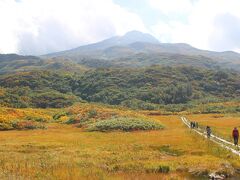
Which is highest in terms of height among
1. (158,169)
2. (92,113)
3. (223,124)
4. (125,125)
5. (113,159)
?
(92,113)

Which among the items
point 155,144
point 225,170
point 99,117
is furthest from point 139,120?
point 225,170

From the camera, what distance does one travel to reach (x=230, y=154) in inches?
1517

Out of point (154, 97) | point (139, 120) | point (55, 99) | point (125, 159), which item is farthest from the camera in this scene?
point (154, 97)

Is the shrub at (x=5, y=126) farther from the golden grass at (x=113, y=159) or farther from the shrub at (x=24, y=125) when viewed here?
the golden grass at (x=113, y=159)

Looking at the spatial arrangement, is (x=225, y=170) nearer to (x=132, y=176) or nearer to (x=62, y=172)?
(x=132, y=176)

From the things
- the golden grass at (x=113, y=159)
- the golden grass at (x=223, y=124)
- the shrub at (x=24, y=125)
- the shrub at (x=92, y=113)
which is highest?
the shrub at (x=92, y=113)

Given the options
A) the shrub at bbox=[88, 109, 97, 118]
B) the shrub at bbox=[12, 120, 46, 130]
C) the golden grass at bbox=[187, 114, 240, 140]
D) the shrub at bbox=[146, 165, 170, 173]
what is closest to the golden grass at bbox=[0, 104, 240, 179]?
the shrub at bbox=[146, 165, 170, 173]

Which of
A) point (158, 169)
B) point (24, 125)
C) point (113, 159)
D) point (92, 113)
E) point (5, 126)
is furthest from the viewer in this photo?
point (92, 113)

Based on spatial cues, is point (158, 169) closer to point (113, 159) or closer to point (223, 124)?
point (113, 159)

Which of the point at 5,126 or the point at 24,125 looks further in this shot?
the point at 24,125

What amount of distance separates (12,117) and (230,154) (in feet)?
200

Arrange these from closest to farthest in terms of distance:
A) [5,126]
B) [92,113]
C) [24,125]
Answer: [5,126] → [24,125] → [92,113]

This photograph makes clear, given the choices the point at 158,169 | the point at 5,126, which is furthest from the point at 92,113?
the point at 158,169

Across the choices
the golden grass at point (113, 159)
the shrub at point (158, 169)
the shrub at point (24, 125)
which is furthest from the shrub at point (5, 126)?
the shrub at point (158, 169)
